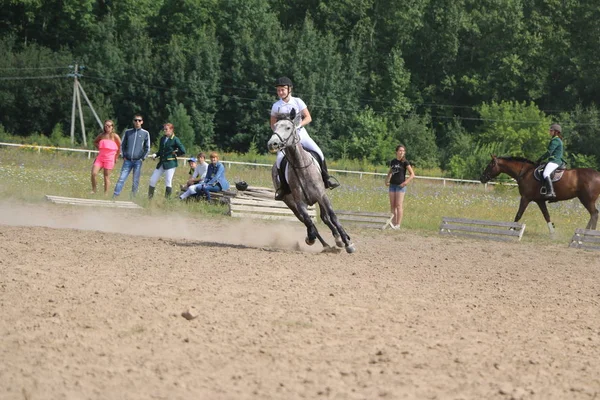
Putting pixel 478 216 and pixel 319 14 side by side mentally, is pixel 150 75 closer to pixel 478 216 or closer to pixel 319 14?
pixel 319 14

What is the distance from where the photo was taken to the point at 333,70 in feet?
247

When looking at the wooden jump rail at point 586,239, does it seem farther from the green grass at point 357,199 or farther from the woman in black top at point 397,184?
the woman in black top at point 397,184

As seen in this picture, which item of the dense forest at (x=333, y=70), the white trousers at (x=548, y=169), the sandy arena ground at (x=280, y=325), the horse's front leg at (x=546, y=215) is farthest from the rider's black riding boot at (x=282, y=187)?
the dense forest at (x=333, y=70)

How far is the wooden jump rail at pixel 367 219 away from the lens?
22656 mm

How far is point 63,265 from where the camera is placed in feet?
39.0

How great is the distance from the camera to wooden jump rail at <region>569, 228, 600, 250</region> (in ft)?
66.5

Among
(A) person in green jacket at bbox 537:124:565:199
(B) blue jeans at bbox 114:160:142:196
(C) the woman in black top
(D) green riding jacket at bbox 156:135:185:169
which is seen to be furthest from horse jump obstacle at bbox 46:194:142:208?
(A) person in green jacket at bbox 537:124:565:199

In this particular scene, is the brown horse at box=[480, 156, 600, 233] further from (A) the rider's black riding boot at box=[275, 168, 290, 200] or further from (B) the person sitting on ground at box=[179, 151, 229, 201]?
(A) the rider's black riding boot at box=[275, 168, 290, 200]

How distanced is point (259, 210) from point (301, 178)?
324 inches

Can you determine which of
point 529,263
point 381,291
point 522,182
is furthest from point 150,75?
point 381,291

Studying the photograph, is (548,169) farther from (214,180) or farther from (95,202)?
(95,202)

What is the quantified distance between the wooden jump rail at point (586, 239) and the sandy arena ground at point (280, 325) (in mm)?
5177

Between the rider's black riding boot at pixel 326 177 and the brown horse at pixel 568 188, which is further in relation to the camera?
the brown horse at pixel 568 188

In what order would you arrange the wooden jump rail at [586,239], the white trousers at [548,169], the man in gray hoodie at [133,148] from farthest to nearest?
the man in gray hoodie at [133,148], the white trousers at [548,169], the wooden jump rail at [586,239]
